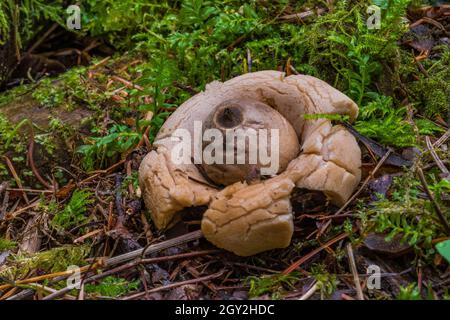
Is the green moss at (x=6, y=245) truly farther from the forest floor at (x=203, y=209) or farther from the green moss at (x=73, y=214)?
the green moss at (x=73, y=214)

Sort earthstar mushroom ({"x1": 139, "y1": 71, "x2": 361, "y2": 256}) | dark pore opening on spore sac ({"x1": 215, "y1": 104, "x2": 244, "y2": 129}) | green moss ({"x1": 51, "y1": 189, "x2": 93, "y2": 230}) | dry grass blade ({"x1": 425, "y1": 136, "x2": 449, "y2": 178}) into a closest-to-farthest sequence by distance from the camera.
Result: earthstar mushroom ({"x1": 139, "y1": 71, "x2": 361, "y2": 256}) < dark pore opening on spore sac ({"x1": 215, "y1": 104, "x2": 244, "y2": 129}) < dry grass blade ({"x1": 425, "y1": 136, "x2": 449, "y2": 178}) < green moss ({"x1": 51, "y1": 189, "x2": 93, "y2": 230})

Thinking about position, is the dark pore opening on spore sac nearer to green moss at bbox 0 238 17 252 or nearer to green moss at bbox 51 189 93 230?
green moss at bbox 51 189 93 230

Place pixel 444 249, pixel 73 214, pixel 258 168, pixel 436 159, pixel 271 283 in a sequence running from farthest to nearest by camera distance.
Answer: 1. pixel 73 214
2. pixel 436 159
3. pixel 258 168
4. pixel 271 283
5. pixel 444 249

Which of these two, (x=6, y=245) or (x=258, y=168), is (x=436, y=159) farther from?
(x=6, y=245)

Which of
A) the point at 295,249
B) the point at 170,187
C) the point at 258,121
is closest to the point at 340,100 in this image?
the point at 258,121

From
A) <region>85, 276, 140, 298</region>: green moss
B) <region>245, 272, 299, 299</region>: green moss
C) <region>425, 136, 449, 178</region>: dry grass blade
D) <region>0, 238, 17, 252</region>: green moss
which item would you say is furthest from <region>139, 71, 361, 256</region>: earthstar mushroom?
<region>0, 238, 17, 252</region>: green moss

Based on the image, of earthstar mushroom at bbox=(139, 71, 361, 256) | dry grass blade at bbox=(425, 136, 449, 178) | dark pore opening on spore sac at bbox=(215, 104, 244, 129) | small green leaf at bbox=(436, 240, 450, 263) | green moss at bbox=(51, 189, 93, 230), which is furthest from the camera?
green moss at bbox=(51, 189, 93, 230)

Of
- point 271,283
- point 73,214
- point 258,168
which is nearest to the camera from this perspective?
point 271,283

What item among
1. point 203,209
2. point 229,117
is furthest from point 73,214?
point 229,117
